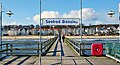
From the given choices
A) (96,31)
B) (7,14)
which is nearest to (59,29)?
(7,14)

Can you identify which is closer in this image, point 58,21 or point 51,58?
point 58,21

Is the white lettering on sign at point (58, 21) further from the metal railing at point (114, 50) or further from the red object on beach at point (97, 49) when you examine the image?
the red object on beach at point (97, 49)

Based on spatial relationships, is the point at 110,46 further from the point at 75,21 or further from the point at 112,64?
the point at 75,21

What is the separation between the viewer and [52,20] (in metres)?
12.9

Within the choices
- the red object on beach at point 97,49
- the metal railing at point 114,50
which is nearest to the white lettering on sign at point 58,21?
the metal railing at point 114,50

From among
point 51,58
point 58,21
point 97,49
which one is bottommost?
point 51,58

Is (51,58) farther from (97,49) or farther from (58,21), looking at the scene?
(58,21)

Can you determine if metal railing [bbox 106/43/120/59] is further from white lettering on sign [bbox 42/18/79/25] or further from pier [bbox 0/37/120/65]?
white lettering on sign [bbox 42/18/79/25]

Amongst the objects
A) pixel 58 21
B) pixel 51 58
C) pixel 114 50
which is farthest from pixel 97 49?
pixel 58 21

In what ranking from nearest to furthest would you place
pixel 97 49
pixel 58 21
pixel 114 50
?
1. pixel 58 21
2. pixel 114 50
3. pixel 97 49

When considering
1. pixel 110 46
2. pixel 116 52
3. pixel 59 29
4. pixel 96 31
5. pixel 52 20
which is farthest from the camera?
pixel 96 31

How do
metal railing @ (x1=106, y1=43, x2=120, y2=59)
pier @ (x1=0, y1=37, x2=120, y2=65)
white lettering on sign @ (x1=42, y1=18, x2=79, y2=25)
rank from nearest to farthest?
white lettering on sign @ (x1=42, y1=18, x2=79, y2=25), pier @ (x1=0, y1=37, x2=120, y2=65), metal railing @ (x1=106, y1=43, x2=120, y2=59)

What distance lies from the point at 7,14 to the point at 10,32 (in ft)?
536

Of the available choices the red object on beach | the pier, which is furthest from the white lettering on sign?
the red object on beach
